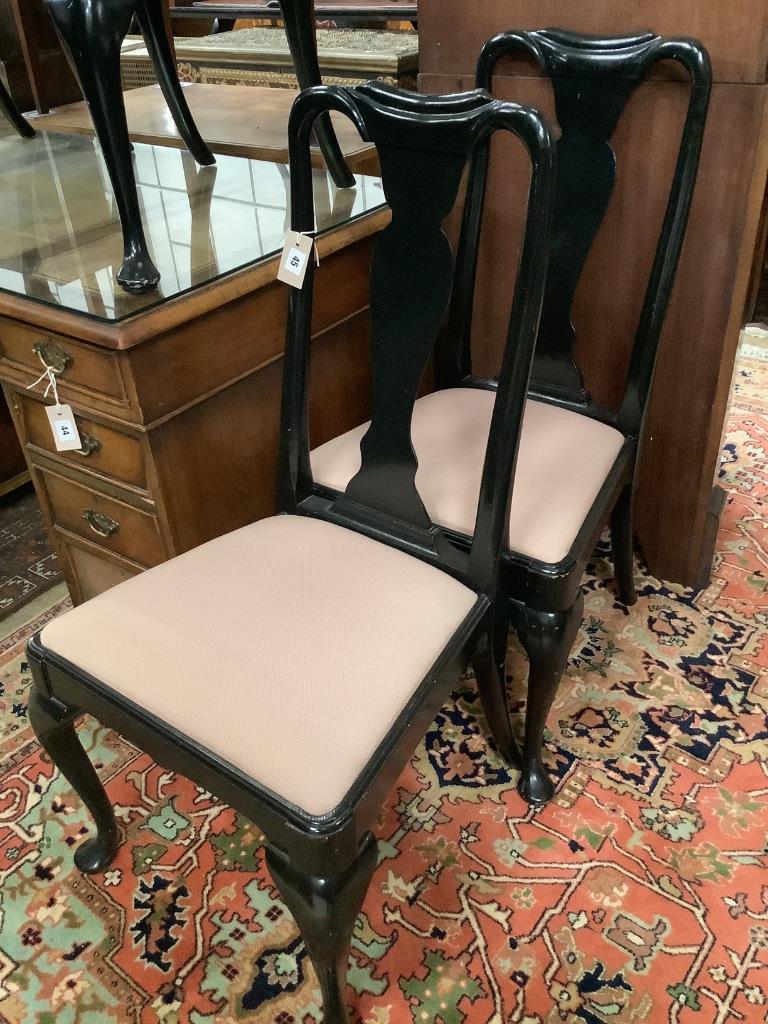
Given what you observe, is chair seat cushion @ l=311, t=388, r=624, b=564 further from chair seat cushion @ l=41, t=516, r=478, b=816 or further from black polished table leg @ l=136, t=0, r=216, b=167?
black polished table leg @ l=136, t=0, r=216, b=167

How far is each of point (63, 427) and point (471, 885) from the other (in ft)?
3.07

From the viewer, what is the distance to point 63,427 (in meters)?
1.24

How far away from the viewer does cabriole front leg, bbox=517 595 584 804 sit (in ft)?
3.85

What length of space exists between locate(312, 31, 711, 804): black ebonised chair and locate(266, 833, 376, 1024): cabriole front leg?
0.44 m

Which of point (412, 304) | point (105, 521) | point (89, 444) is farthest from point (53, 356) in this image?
point (412, 304)

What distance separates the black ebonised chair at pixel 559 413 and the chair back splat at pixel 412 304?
9cm

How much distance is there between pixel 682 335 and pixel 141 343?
3.24ft

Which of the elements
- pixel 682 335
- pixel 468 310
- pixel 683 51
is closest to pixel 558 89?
pixel 683 51

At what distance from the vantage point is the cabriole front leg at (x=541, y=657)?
3.85ft

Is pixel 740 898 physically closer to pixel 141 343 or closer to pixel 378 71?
pixel 141 343

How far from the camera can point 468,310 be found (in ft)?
4.76

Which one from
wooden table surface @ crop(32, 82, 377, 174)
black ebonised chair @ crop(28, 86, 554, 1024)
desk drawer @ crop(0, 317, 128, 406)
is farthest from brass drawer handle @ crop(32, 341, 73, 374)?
wooden table surface @ crop(32, 82, 377, 174)

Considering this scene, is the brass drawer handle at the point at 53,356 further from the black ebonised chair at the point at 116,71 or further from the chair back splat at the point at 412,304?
the chair back splat at the point at 412,304

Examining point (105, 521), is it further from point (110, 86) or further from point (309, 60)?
point (309, 60)
